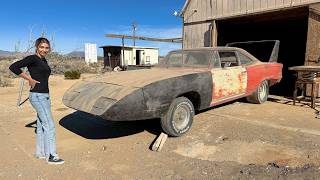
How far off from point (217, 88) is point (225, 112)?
4.65 feet

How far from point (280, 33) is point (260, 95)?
360 inches

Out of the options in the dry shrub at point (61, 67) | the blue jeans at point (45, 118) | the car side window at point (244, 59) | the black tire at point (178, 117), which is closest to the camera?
the blue jeans at point (45, 118)

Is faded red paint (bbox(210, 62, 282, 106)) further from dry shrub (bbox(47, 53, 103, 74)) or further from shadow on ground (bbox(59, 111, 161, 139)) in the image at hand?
dry shrub (bbox(47, 53, 103, 74))

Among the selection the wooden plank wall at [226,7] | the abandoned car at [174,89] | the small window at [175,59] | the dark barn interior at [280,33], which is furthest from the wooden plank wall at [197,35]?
the small window at [175,59]

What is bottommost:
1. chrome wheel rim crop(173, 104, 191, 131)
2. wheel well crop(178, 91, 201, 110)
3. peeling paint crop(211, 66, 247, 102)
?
chrome wheel rim crop(173, 104, 191, 131)

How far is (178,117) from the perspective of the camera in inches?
213

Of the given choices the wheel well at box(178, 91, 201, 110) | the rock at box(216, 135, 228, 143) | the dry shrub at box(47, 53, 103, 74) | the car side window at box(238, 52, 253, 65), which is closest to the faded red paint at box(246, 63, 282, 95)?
the car side window at box(238, 52, 253, 65)

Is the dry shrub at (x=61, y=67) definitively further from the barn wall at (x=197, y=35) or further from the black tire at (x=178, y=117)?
the black tire at (x=178, y=117)

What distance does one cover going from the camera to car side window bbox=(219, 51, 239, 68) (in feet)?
21.9

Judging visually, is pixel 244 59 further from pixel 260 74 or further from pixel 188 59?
pixel 188 59

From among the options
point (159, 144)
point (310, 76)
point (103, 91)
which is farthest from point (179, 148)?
point (310, 76)

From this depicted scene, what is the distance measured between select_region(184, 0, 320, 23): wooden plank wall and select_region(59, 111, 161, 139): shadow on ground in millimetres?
6359

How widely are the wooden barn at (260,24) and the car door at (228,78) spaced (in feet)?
10.4

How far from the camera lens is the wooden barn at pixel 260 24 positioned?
9.00 metres
